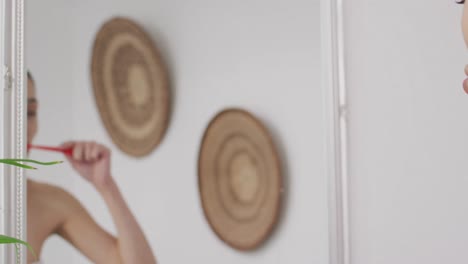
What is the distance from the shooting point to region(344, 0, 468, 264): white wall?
157 cm

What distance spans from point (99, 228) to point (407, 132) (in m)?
0.78

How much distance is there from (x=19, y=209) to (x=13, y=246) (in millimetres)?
73

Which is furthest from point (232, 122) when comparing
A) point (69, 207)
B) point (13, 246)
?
point (13, 246)

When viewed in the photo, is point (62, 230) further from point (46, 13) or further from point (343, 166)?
point (343, 166)

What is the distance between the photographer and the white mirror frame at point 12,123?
1229 mm

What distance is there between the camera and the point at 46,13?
129cm

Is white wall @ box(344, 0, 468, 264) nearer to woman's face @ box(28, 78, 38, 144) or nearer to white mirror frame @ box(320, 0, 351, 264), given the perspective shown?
white mirror frame @ box(320, 0, 351, 264)

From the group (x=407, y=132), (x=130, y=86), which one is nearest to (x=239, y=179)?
(x=130, y=86)

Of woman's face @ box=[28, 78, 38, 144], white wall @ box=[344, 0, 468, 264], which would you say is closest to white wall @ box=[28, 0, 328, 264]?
woman's face @ box=[28, 78, 38, 144]

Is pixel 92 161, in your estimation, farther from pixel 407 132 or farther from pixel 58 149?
pixel 407 132

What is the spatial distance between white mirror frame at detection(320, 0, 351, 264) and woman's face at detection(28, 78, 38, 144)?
27.3 inches

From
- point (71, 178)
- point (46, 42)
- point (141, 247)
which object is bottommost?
point (141, 247)

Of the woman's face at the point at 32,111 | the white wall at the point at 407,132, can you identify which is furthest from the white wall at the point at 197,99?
the white wall at the point at 407,132

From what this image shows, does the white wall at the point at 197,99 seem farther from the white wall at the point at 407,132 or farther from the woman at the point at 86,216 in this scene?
the white wall at the point at 407,132
